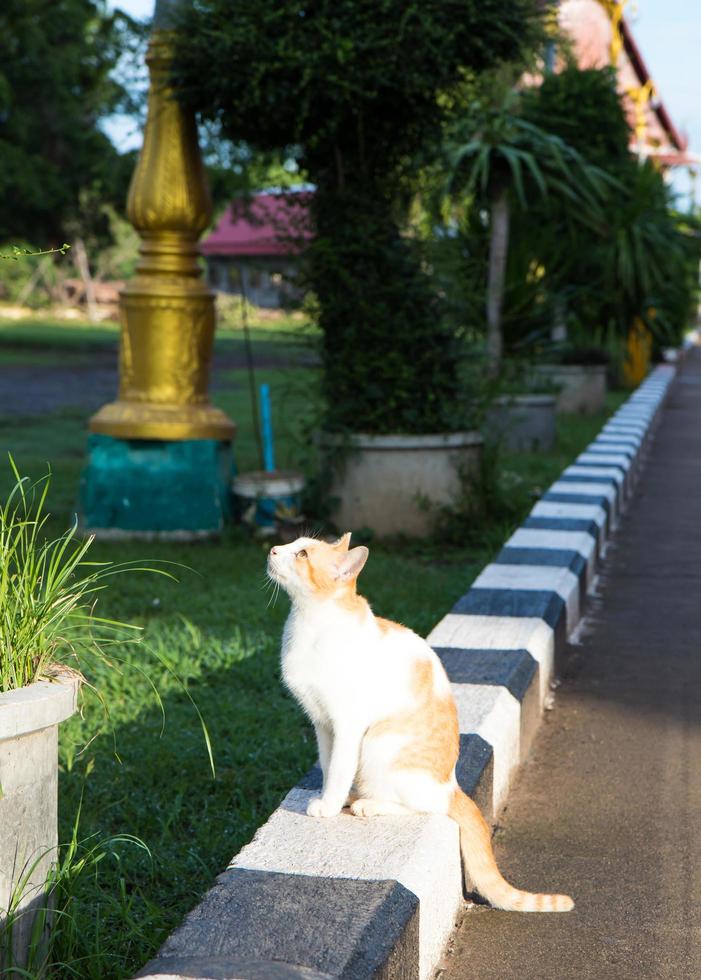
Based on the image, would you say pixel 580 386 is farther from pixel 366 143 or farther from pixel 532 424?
pixel 366 143

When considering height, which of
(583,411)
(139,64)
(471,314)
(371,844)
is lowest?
(583,411)

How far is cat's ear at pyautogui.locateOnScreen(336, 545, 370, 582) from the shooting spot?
263 cm

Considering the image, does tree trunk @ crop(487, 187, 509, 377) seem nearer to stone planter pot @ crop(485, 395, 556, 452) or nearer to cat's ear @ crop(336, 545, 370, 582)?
stone planter pot @ crop(485, 395, 556, 452)

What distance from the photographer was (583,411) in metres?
15.1

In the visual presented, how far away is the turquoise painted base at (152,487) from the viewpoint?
7.04 m

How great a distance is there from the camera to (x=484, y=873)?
2723 millimetres

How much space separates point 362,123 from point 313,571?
4.79 meters

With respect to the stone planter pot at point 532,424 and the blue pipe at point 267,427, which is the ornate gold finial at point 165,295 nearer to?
the blue pipe at point 267,427

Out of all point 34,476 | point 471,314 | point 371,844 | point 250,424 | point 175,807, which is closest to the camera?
point 371,844

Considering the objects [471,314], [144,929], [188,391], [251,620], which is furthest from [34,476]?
[144,929]

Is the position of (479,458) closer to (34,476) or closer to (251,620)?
(251,620)

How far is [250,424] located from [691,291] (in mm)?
10269

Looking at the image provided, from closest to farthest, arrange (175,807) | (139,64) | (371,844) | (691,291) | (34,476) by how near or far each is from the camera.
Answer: (371,844) < (175,807) < (139,64) < (34,476) < (691,291)

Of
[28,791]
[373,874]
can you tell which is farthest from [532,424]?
[28,791]
